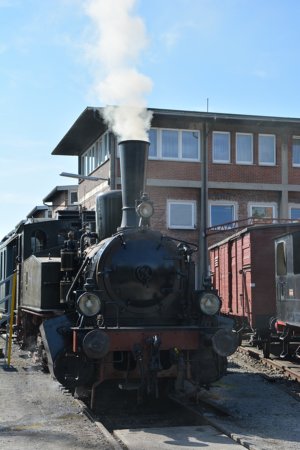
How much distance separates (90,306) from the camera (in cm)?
696

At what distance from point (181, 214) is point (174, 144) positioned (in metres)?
2.93

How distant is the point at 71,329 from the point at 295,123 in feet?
65.0

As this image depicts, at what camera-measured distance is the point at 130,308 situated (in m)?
7.40

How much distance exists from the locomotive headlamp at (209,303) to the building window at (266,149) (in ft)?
59.1

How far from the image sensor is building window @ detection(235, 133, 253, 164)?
24672 millimetres

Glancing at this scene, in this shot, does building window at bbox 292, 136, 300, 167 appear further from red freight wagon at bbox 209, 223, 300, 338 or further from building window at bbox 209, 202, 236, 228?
red freight wagon at bbox 209, 223, 300, 338

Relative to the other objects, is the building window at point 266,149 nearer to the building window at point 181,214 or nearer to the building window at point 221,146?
A: the building window at point 221,146

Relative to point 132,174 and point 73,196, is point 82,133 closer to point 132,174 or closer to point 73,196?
point 73,196

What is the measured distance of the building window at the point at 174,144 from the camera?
2381cm

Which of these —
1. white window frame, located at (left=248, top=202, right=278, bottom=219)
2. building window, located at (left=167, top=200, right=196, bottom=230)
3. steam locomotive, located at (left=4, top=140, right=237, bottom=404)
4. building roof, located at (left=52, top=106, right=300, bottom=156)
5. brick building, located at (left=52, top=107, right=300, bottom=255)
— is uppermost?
building roof, located at (left=52, top=106, right=300, bottom=156)

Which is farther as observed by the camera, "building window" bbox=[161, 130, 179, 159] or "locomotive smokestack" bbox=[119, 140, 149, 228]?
"building window" bbox=[161, 130, 179, 159]

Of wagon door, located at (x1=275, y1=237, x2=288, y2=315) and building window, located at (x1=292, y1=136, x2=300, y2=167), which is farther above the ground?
building window, located at (x1=292, y1=136, x2=300, y2=167)

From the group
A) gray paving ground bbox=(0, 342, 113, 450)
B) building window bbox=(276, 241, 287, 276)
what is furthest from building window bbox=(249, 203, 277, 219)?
gray paving ground bbox=(0, 342, 113, 450)

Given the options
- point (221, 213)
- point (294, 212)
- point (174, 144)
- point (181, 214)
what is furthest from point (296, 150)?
point (181, 214)
